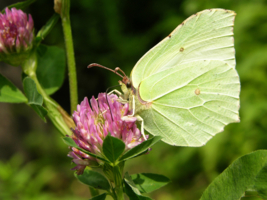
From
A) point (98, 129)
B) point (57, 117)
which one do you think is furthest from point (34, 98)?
point (98, 129)

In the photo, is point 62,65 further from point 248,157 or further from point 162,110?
point 248,157

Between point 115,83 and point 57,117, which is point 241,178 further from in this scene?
point 115,83

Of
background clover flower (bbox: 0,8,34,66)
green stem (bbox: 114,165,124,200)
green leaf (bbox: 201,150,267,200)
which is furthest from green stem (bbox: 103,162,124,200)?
background clover flower (bbox: 0,8,34,66)

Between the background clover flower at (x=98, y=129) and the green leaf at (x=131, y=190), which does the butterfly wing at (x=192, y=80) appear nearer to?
the background clover flower at (x=98, y=129)

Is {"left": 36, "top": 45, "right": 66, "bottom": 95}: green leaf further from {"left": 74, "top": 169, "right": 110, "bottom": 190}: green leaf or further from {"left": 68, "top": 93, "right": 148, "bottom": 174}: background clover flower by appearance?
{"left": 74, "top": 169, "right": 110, "bottom": 190}: green leaf

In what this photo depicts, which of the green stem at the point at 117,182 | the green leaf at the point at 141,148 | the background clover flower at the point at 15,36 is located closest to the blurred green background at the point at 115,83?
the background clover flower at the point at 15,36

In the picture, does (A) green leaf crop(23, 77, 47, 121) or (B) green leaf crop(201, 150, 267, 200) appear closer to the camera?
(B) green leaf crop(201, 150, 267, 200)
